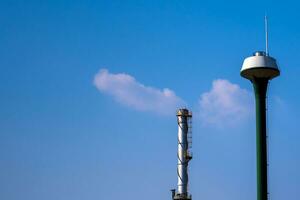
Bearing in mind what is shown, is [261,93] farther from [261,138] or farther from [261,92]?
[261,138]

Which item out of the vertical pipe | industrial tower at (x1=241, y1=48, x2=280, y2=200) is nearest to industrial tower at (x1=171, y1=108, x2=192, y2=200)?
the vertical pipe

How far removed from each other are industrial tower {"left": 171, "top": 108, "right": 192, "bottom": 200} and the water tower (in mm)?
25295

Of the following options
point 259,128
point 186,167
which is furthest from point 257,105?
point 186,167

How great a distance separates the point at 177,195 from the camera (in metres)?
84.8

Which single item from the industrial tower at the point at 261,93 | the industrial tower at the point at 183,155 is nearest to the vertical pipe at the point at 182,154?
the industrial tower at the point at 183,155

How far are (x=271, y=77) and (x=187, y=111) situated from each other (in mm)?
27611

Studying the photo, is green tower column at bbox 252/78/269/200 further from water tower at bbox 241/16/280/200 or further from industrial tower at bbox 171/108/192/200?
industrial tower at bbox 171/108/192/200

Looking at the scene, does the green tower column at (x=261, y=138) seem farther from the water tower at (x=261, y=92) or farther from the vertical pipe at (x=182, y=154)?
the vertical pipe at (x=182, y=154)

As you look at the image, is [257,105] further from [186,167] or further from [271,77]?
[186,167]

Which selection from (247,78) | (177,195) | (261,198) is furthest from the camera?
(177,195)

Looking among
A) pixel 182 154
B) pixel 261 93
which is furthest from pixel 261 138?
pixel 182 154

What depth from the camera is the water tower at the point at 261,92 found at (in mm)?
60875

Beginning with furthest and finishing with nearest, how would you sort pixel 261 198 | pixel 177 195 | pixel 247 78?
pixel 177 195, pixel 247 78, pixel 261 198

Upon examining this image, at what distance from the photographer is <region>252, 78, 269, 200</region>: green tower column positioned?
6050cm
